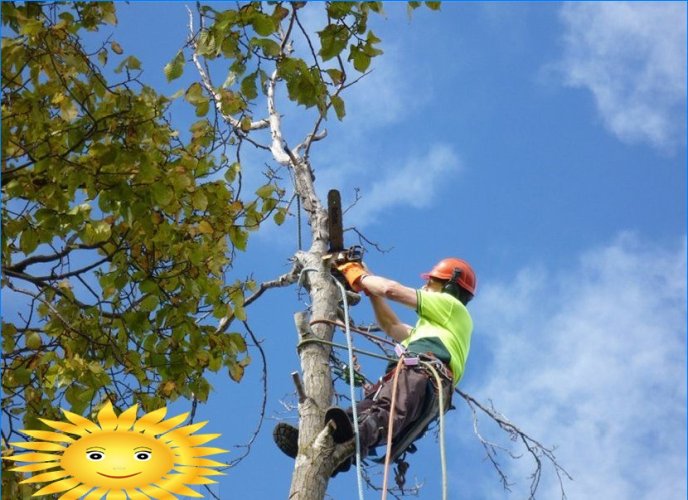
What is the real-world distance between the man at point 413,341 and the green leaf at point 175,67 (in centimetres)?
139

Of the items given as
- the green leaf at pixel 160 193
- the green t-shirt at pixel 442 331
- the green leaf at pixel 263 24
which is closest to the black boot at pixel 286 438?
the green t-shirt at pixel 442 331

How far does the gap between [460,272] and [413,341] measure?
604 mm

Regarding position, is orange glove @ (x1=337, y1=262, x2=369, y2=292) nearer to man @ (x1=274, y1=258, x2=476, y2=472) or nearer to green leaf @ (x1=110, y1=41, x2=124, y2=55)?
man @ (x1=274, y1=258, x2=476, y2=472)

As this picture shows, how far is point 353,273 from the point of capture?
5883 mm

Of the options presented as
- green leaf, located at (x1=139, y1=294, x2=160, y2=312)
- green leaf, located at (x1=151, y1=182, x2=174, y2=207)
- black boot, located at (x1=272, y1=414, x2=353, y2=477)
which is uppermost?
green leaf, located at (x1=151, y1=182, x2=174, y2=207)

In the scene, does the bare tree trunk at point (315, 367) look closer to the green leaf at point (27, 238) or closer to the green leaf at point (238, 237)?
the green leaf at point (238, 237)

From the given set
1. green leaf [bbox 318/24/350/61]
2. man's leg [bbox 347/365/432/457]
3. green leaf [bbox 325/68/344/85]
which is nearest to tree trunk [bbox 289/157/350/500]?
man's leg [bbox 347/365/432/457]

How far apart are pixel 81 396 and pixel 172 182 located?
1.18 meters

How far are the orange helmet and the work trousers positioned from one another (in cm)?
84

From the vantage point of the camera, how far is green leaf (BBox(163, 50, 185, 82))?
19.5 feet

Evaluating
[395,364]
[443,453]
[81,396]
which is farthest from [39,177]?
[443,453]

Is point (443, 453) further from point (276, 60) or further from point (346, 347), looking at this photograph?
point (276, 60)

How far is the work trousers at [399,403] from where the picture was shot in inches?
206

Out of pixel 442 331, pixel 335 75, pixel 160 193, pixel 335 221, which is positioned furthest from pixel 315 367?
pixel 335 75
